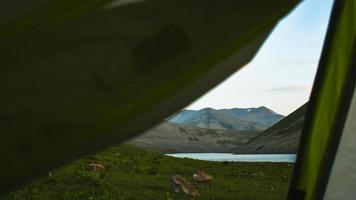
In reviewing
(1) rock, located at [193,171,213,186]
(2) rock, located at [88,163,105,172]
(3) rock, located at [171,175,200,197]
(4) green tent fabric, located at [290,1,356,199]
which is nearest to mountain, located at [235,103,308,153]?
(2) rock, located at [88,163,105,172]

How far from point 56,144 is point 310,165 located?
1525 millimetres

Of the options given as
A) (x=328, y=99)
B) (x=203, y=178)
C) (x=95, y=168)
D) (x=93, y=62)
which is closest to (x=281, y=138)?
(x=95, y=168)

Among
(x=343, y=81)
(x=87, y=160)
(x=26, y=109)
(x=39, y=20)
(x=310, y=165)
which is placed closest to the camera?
(x=39, y=20)

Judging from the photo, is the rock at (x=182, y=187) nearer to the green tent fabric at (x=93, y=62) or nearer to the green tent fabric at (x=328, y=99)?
the green tent fabric at (x=328, y=99)

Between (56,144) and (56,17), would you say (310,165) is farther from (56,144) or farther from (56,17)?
(56,17)

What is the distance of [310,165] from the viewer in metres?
2.64

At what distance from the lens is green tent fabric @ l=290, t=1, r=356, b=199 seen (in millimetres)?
2404

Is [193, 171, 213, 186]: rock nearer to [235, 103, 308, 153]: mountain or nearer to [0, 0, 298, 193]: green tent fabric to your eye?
[0, 0, 298, 193]: green tent fabric

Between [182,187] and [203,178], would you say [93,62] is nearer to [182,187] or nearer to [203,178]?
[182,187]

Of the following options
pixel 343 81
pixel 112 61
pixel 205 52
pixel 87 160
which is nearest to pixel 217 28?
pixel 205 52

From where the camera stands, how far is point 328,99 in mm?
2555

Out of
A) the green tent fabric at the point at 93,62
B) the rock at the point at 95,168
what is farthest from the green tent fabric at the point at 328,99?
the rock at the point at 95,168

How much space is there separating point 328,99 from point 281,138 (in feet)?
551

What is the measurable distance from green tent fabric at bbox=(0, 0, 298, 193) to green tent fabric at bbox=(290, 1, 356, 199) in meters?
0.71
